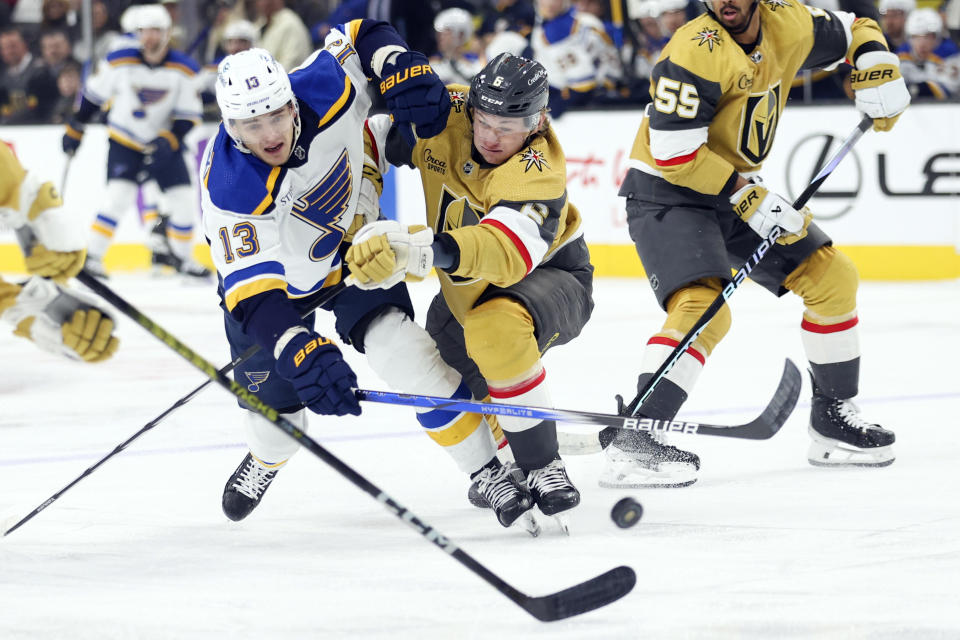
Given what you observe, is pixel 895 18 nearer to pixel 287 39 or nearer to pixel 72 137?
pixel 287 39

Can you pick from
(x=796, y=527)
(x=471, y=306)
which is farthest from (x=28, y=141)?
(x=796, y=527)

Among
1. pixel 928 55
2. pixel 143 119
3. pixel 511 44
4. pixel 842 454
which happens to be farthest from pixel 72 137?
pixel 842 454

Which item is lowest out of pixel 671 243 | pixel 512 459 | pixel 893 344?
pixel 893 344

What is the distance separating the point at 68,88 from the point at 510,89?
258 inches

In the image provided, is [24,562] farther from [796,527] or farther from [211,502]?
[796,527]

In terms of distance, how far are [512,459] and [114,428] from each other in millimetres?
1501

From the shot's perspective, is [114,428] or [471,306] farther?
[114,428]

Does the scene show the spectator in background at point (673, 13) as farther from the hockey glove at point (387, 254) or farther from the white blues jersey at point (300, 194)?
the hockey glove at point (387, 254)

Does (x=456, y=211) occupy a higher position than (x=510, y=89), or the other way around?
(x=510, y=89)

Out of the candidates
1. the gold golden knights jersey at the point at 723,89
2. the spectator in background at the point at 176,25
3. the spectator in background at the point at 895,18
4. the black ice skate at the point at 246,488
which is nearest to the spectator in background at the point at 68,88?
the spectator in background at the point at 176,25

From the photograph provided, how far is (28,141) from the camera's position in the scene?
26.9 ft

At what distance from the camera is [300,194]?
264 cm

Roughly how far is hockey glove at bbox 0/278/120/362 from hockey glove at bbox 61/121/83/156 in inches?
199

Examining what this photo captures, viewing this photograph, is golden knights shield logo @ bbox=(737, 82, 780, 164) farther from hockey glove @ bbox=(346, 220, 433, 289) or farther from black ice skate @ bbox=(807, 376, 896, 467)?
hockey glove @ bbox=(346, 220, 433, 289)
